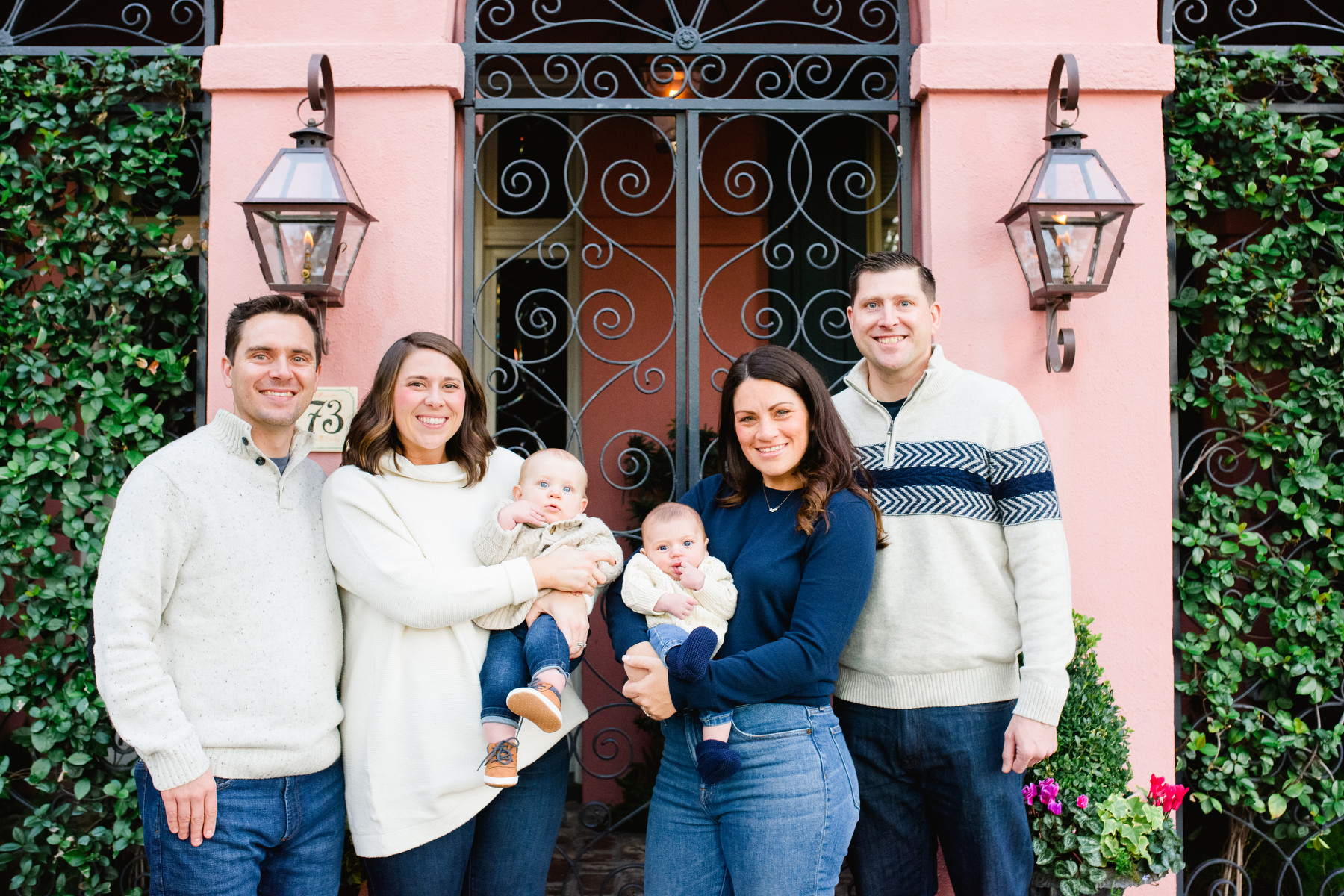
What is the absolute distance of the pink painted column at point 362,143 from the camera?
304 cm

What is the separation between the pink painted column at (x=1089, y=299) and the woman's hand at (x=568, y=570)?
150 cm

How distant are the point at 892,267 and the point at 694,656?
1213mm

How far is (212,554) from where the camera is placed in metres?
2.11

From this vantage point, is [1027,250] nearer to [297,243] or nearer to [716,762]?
[716,762]

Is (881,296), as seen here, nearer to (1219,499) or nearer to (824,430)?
(824,430)

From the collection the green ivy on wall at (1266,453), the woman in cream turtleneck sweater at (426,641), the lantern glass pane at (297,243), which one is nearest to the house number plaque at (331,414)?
the lantern glass pane at (297,243)

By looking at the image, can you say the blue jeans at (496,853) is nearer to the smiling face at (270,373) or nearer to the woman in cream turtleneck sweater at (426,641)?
the woman in cream turtleneck sweater at (426,641)

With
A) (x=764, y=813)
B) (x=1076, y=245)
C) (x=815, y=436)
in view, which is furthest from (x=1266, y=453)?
(x=764, y=813)

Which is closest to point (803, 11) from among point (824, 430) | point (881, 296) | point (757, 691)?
point (881, 296)

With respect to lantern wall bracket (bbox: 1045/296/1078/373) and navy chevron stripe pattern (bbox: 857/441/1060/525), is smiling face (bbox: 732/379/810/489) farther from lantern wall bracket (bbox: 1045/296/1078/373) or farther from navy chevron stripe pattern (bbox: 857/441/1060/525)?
lantern wall bracket (bbox: 1045/296/1078/373)

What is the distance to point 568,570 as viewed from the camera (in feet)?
7.52

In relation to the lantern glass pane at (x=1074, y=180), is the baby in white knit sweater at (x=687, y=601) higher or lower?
lower

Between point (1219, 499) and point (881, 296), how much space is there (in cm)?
160

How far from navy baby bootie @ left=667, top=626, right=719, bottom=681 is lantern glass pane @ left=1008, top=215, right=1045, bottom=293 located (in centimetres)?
164
